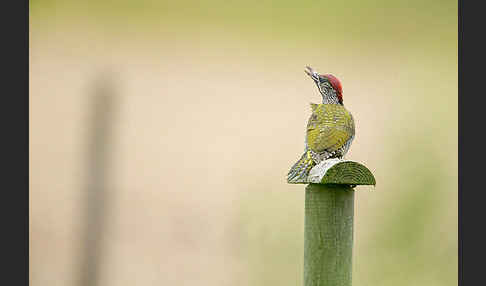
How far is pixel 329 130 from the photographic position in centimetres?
306

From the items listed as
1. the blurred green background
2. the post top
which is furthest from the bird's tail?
the blurred green background

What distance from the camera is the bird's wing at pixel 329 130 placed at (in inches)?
120

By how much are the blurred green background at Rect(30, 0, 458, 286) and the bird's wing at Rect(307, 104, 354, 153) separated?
1.81m

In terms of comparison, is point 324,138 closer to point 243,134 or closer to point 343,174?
point 343,174

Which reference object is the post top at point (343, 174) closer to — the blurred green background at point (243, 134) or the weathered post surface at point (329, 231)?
the weathered post surface at point (329, 231)

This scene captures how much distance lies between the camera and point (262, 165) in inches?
197

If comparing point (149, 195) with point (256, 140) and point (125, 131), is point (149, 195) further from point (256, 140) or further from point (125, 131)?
point (256, 140)

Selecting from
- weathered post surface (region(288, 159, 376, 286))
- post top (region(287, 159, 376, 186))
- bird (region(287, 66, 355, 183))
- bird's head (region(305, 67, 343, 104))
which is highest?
bird's head (region(305, 67, 343, 104))

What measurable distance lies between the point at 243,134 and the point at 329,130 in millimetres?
2004

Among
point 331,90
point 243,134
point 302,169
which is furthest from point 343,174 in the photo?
point 243,134

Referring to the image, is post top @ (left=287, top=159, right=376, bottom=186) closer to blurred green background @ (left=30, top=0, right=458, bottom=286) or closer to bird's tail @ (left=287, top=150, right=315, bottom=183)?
bird's tail @ (left=287, top=150, right=315, bottom=183)

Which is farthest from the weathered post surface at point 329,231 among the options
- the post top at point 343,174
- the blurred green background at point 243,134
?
the blurred green background at point 243,134

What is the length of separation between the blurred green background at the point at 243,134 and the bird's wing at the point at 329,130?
1.81 metres

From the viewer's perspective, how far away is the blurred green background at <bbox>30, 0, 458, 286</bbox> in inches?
195
